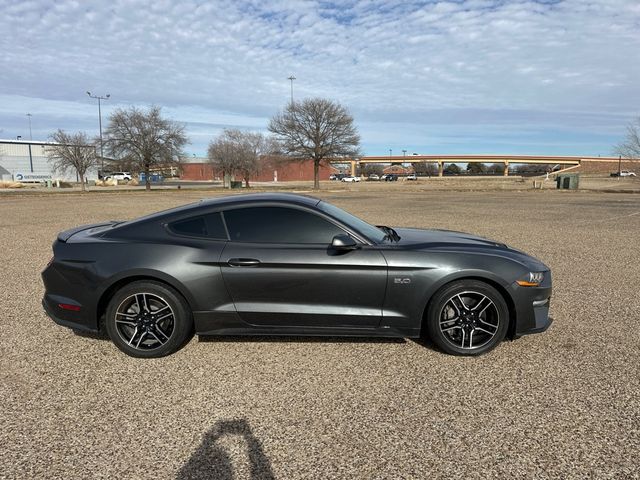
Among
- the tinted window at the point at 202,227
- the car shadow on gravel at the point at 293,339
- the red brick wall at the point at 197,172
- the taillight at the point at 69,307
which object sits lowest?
the car shadow on gravel at the point at 293,339

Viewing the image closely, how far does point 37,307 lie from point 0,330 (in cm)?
80

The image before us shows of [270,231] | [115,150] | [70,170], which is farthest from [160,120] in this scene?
[270,231]

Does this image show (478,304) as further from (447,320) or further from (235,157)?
(235,157)

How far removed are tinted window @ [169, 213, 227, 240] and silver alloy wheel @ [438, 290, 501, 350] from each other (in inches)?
80.9

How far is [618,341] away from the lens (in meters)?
4.31

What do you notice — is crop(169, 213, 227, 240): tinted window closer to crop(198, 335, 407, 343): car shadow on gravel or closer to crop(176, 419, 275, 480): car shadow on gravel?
crop(198, 335, 407, 343): car shadow on gravel

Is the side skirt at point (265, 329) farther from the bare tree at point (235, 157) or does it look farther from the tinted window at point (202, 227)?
the bare tree at point (235, 157)

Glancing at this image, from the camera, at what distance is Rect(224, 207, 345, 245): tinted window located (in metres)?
3.97

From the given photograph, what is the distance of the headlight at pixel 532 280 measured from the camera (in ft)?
12.7

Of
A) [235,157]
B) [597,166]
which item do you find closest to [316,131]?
[235,157]

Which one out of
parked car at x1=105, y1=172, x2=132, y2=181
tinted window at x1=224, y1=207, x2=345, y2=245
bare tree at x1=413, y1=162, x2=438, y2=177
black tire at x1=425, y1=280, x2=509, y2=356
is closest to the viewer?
black tire at x1=425, y1=280, x2=509, y2=356

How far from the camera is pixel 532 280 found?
390 centimetres

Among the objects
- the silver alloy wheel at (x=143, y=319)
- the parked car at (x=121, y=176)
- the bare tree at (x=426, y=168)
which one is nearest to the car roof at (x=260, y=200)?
the silver alloy wheel at (x=143, y=319)

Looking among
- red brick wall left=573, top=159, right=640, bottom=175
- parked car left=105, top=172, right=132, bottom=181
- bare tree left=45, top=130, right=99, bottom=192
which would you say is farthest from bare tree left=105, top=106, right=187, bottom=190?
red brick wall left=573, top=159, right=640, bottom=175
